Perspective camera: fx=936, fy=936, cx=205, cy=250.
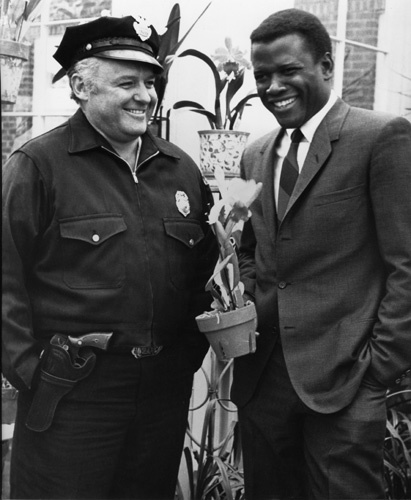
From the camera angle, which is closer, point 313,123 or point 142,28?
point 313,123

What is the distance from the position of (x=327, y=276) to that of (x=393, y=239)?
214mm

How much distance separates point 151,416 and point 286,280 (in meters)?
0.60

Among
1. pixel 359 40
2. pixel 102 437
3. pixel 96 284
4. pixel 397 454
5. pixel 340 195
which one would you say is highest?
pixel 359 40

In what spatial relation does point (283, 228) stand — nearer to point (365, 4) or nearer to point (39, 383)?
point (39, 383)

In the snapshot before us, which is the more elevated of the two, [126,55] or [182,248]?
[126,55]

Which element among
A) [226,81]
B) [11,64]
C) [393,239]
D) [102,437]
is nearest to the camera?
[393,239]

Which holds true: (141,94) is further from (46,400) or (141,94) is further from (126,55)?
(46,400)

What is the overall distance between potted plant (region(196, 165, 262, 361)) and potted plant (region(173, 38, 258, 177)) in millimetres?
863

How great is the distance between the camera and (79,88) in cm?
280

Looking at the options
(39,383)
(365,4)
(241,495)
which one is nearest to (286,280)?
(39,383)

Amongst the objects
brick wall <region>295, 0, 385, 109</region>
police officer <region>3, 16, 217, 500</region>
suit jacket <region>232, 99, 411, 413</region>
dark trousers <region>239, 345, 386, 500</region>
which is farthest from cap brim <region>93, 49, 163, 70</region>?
brick wall <region>295, 0, 385, 109</region>

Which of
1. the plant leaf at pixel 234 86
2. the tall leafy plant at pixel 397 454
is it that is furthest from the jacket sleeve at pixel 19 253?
the tall leafy plant at pixel 397 454

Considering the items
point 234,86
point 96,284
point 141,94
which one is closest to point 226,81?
point 234,86

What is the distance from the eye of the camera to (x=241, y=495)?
361 centimetres
